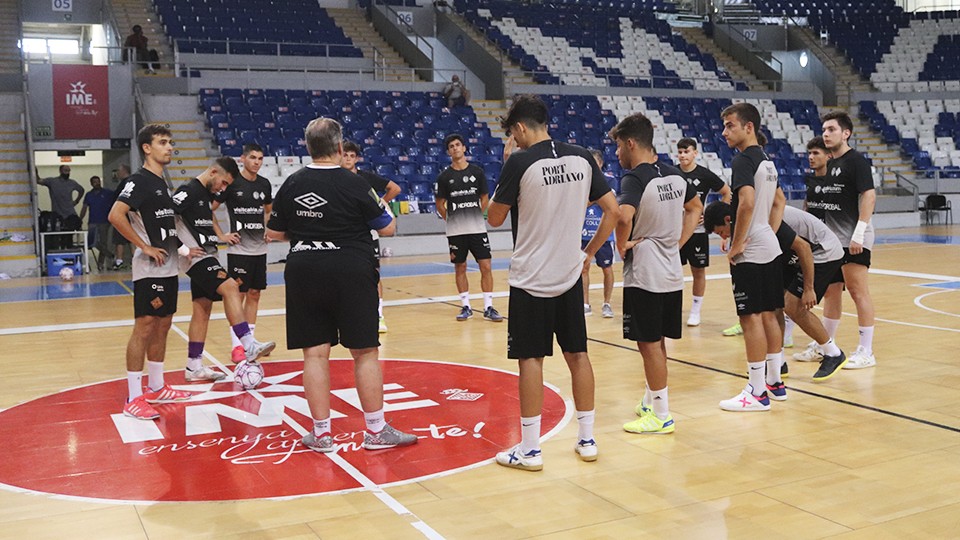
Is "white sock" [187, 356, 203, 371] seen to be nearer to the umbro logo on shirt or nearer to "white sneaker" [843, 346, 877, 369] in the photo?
the umbro logo on shirt

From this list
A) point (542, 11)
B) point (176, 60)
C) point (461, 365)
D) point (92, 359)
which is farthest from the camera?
point (542, 11)

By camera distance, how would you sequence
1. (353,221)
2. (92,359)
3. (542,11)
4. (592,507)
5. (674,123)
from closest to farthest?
1. (592,507)
2. (353,221)
3. (92,359)
4. (674,123)
5. (542,11)

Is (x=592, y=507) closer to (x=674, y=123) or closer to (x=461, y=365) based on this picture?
(x=461, y=365)

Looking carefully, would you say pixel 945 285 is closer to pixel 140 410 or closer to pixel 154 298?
pixel 154 298

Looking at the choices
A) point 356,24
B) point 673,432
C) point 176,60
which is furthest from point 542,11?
point 673,432

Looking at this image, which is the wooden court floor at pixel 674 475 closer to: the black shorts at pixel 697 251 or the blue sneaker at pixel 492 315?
the black shorts at pixel 697 251

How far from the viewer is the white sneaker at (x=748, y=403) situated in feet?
19.6

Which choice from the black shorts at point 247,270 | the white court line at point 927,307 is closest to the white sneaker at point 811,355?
the white court line at point 927,307

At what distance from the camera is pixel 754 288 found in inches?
236

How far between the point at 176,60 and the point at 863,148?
1998cm

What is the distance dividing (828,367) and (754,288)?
1455 millimetres

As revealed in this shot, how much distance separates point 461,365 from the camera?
759 centimetres

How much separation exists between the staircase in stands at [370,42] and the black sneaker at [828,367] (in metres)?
18.0

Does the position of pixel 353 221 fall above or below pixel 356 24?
below
